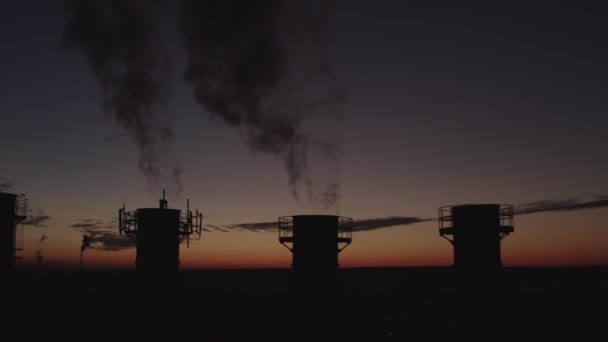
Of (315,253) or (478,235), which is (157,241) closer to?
(315,253)

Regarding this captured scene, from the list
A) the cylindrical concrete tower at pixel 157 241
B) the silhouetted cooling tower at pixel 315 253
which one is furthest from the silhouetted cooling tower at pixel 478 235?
the cylindrical concrete tower at pixel 157 241

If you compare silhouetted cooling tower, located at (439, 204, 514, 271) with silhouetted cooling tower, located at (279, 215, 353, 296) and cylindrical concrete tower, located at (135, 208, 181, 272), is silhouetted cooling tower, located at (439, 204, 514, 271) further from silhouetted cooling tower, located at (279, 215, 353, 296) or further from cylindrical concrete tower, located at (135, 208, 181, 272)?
cylindrical concrete tower, located at (135, 208, 181, 272)

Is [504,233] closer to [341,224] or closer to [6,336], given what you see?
[341,224]

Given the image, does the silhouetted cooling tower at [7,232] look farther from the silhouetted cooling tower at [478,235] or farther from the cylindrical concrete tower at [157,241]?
the silhouetted cooling tower at [478,235]

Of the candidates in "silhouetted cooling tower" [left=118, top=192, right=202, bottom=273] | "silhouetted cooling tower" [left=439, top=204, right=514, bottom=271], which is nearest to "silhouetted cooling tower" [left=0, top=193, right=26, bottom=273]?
"silhouetted cooling tower" [left=118, top=192, right=202, bottom=273]

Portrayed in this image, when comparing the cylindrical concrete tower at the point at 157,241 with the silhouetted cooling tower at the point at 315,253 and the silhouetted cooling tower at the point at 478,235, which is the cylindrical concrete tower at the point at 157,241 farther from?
the silhouetted cooling tower at the point at 478,235
